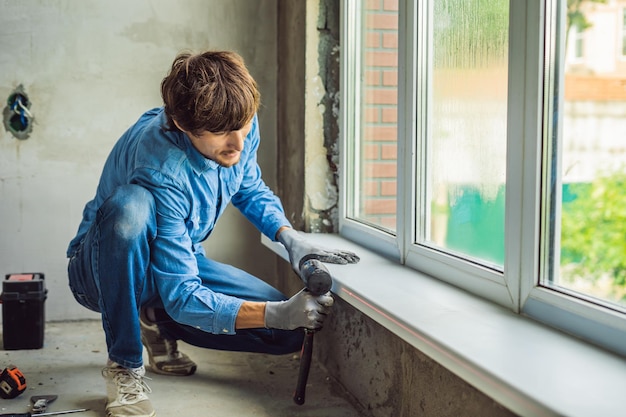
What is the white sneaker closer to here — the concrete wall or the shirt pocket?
the shirt pocket

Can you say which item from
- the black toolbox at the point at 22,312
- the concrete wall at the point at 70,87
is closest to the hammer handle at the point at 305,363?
the black toolbox at the point at 22,312

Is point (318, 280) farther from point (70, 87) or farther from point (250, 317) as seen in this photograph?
point (70, 87)

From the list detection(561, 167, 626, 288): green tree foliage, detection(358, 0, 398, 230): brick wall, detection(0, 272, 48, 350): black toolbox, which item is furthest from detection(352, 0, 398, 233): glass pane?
detection(0, 272, 48, 350): black toolbox

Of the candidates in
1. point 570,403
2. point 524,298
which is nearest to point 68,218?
point 524,298

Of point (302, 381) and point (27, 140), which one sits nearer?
point (302, 381)

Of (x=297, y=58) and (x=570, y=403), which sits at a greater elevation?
(x=297, y=58)

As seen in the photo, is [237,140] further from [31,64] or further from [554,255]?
[31,64]

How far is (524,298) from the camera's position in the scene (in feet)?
5.63

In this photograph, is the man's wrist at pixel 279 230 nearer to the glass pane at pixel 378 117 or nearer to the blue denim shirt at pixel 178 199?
the blue denim shirt at pixel 178 199

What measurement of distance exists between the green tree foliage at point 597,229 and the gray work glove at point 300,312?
0.77 m

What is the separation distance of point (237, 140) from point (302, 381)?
2.64 ft

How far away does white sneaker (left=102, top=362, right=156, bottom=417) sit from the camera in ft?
7.28

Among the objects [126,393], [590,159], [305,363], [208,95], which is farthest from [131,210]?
[590,159]

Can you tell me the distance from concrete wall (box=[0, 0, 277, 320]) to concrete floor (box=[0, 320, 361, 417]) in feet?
1.80
